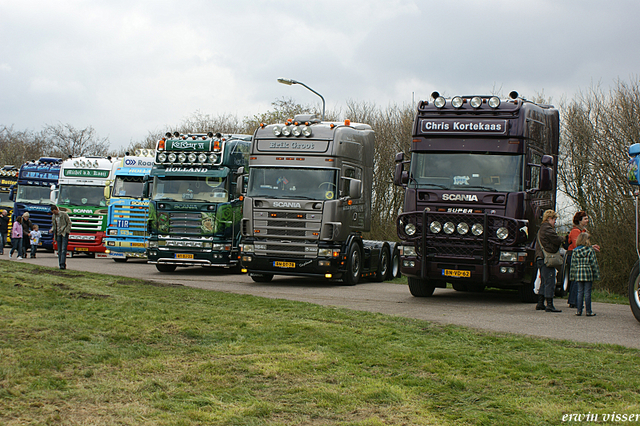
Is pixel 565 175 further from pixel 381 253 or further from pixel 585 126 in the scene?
pixel 381 253

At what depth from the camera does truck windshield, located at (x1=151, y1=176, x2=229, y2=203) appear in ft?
64.3

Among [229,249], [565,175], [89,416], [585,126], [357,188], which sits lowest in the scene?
[89,416]

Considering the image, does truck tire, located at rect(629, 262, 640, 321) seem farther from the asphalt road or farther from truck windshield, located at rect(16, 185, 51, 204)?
truck windshield, located at rect(16, 185, 51, 204)

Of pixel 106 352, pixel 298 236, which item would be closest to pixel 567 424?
pixel 106 352

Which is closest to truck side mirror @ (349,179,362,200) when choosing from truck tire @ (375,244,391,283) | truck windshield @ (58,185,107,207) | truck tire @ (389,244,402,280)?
truck tire @ (375,244,391,283)

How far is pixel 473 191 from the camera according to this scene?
13211 millimetres

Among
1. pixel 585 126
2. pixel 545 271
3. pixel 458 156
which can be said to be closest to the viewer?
pixel 545 271

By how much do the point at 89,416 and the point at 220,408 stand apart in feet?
3.35

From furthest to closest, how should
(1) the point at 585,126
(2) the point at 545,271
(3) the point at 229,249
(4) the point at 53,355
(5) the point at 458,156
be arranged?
(1) the point at 585,126 → (3) the point at 229,249 → (5) the point at 458,156 → (2) the point at 545,271 → (4) the point at 53,355

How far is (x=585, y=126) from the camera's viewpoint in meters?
23.2

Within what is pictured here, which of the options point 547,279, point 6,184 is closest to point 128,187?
point 6,184

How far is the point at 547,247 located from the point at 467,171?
2.18 meters

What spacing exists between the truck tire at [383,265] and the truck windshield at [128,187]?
9.30 metres

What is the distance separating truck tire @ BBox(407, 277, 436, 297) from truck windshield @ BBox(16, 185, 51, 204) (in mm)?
19646
